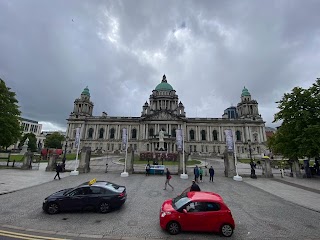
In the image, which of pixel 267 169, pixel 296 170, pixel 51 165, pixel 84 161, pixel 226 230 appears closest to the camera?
pixel 226 230

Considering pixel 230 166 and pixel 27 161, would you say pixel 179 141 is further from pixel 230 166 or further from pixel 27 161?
pixel 27 161

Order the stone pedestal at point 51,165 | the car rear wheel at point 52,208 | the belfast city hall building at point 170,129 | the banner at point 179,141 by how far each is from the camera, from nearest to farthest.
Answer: the car rear wheel at point 52,208 < the banner at point 179,141 < the stone pedestal at point 51,165 < the belfast city hall building at point 170,129

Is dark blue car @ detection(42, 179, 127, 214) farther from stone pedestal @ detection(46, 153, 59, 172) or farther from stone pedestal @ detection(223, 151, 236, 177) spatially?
stone pedestal @ detection(46, 153, 59, 172)

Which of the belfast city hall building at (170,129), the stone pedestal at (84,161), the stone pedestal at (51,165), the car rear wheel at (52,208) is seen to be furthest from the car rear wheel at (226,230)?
the belfast city hall building at (170,129)

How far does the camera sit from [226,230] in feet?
21.7

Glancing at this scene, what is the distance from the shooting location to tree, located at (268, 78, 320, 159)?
21.1 m

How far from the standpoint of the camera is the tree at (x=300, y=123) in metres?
21.1

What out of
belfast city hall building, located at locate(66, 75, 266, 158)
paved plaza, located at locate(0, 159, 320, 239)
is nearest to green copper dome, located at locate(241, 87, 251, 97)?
belfast city hall building, located at locate(66, 75, 266, 158)

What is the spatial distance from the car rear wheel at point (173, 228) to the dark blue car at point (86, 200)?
353 cm

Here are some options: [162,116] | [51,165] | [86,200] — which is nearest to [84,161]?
[51,165]

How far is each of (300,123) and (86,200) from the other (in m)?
26.9

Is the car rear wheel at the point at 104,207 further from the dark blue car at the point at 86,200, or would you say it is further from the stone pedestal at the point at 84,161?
the stone pedestal at the point at 84,161

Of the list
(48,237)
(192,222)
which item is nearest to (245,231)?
(192,222)

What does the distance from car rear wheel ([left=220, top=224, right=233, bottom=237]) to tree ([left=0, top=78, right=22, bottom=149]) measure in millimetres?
34131
